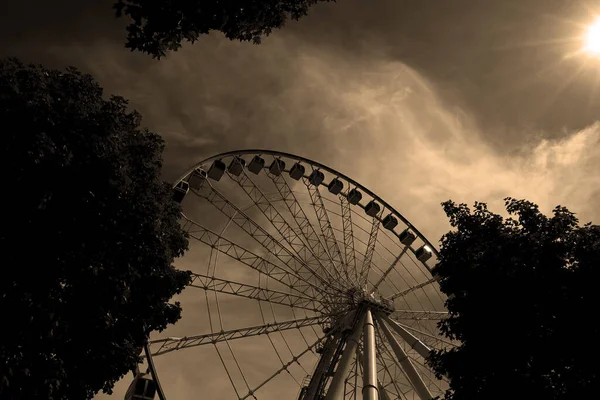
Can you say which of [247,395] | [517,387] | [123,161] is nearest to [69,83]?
[123,161]

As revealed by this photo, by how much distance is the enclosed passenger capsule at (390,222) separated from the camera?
97.1 ft

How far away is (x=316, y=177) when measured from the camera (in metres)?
28.5

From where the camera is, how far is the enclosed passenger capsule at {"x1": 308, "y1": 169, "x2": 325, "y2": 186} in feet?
93.0

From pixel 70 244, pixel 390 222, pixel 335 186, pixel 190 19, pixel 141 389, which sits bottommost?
pixel 141 389

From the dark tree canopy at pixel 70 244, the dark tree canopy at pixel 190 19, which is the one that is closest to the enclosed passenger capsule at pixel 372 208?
the dark tree canopy at pixel 70 244

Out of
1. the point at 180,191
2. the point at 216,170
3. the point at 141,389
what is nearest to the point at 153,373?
the point at 141,389

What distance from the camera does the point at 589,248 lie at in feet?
34.7

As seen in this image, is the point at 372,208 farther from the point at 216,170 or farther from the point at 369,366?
the point at 369,366

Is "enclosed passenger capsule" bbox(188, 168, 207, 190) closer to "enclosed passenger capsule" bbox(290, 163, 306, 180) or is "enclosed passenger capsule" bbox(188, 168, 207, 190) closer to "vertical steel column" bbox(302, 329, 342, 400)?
"enclosed passenger capsule" bbox(290, 163, 306, 180)

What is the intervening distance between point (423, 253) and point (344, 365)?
13679mm

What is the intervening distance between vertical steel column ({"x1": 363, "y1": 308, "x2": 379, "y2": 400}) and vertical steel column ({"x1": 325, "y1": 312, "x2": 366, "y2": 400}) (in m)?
0.67

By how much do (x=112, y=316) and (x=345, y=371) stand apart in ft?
32.0

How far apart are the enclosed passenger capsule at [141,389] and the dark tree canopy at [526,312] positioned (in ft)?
31.6

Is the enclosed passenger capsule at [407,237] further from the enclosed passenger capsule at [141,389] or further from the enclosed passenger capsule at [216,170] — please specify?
the enclosed passenger capsule at [141,389]
